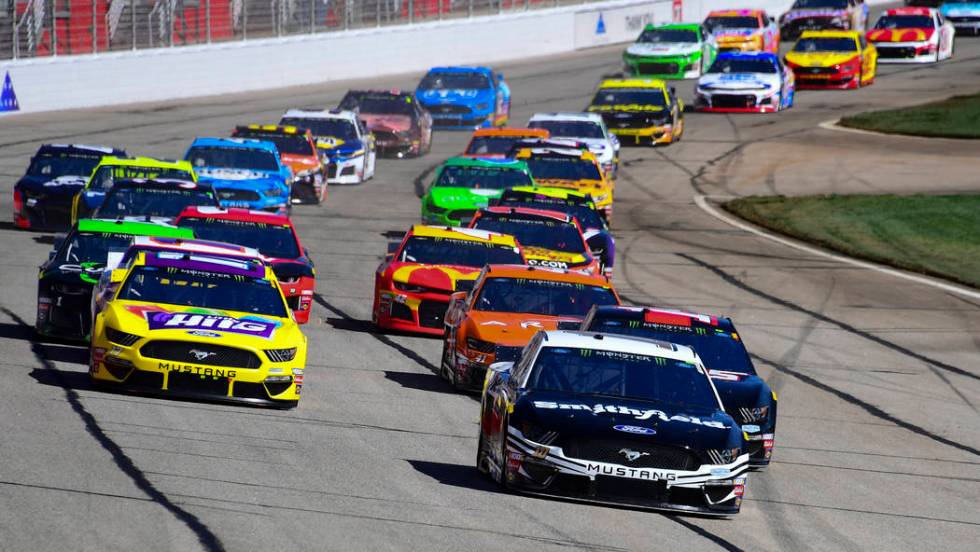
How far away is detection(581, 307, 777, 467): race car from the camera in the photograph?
1402cm

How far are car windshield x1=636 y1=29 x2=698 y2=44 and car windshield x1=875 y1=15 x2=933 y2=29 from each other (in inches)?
362

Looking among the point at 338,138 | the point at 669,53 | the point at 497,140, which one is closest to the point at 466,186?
the point at 497,140

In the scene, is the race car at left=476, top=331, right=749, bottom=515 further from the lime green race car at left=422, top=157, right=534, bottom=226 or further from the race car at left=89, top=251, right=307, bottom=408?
the lime green race car at left=422, top=157, right=534, bottom=226

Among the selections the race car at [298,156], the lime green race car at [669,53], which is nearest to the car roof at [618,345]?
the race car at [298,156]

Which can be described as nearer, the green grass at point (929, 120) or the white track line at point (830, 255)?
the white track line at point (830, 255)

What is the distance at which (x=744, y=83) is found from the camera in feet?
150

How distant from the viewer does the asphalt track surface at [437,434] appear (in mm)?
10625

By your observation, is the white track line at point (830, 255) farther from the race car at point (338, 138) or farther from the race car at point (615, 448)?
the race car at point (615, 448)

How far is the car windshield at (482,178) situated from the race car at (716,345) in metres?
13.1

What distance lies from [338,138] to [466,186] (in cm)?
770

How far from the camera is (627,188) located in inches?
1432

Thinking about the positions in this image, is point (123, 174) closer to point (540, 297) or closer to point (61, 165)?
point (61, 165)

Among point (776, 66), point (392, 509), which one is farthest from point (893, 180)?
point (392, 509)

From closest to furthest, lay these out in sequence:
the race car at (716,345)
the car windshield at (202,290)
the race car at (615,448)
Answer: the race car at (615,448) → the race car at (716,345) → the car windshield at (202,290)
